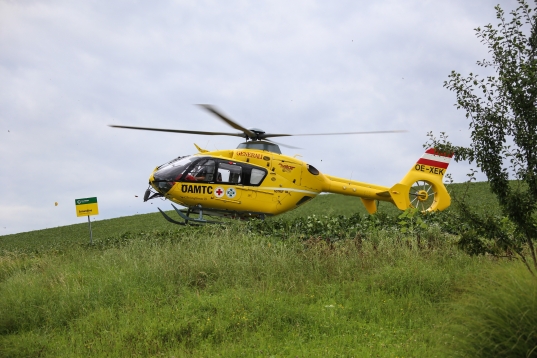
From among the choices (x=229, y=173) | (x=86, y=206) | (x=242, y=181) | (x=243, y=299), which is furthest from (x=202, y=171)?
(x=243, y=299)

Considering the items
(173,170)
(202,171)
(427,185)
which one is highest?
(173,170)

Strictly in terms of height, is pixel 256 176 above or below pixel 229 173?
below

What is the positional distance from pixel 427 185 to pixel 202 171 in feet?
27.3

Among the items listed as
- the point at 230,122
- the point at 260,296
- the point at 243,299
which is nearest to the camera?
the point at 243,299

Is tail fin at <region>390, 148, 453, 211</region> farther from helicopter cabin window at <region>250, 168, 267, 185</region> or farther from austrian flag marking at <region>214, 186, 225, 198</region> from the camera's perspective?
austrian flag marking at <region>214, 186, 225, 198</region>

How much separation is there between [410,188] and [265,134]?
573 cm

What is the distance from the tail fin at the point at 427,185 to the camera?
17.5 metres

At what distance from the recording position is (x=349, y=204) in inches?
736

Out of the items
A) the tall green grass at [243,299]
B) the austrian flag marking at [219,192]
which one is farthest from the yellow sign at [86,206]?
the tall green grass at [243,299]

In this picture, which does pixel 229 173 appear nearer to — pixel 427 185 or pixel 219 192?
pixel 219 192

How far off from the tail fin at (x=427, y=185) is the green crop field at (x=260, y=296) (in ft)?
18.2

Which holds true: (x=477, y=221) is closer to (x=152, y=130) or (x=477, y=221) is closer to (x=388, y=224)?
(x=388, y=224)

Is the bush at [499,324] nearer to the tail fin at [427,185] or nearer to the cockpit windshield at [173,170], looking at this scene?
the cockpit windshield at [173,170]

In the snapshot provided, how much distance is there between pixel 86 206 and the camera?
54.2ft
